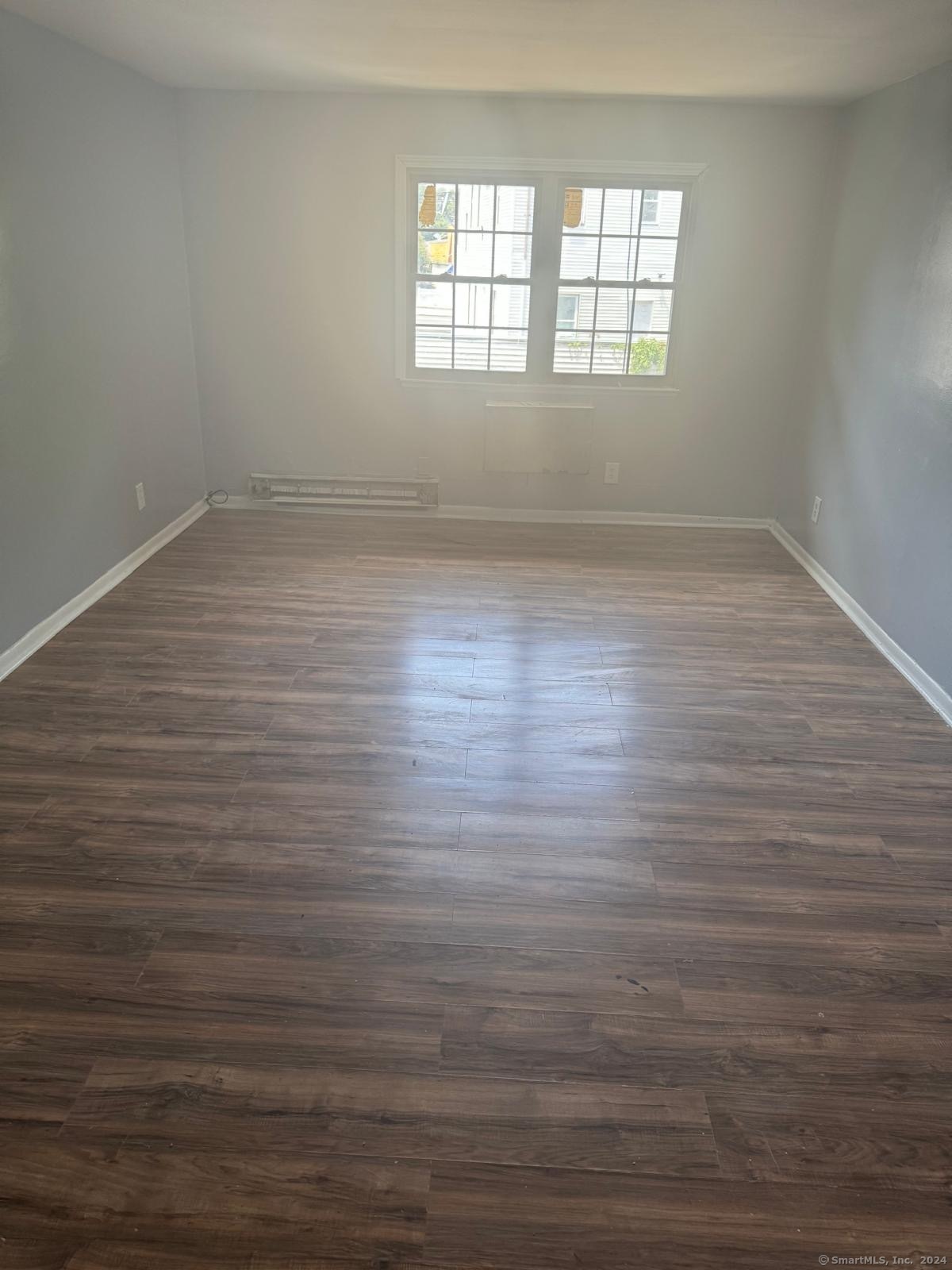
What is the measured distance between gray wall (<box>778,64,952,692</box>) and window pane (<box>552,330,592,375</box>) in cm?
125

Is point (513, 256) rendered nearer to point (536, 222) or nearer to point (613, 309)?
point (536, 222)

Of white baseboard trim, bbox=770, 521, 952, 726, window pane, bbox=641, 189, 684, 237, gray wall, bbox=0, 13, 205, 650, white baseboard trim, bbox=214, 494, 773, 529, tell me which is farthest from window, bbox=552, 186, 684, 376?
gray wall, bbox=0, 13, 205, 650

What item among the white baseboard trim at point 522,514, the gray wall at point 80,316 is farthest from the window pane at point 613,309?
the gray wall at point 80,316

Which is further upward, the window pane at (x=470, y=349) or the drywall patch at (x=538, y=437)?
the window pane at (x=470, y=349)

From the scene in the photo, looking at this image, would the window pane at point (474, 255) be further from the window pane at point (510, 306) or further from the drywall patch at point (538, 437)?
the drywall patch at point (538, 437)

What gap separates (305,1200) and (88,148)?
4.14 meters

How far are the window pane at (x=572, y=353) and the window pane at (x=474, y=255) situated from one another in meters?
0.56

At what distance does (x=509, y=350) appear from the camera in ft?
17.1

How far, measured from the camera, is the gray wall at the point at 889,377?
354cm

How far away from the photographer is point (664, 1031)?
1.92 meters

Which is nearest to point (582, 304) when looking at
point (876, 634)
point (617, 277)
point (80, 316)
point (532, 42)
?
point (617, 277)

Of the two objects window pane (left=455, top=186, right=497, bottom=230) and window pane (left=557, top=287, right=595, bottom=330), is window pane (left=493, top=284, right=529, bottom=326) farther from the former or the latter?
window pane (left=455, top=186, right=497, bottom=230)

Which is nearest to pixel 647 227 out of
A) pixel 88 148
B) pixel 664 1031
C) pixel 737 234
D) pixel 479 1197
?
pixel 737 234

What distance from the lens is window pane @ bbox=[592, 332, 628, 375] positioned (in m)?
5.18
